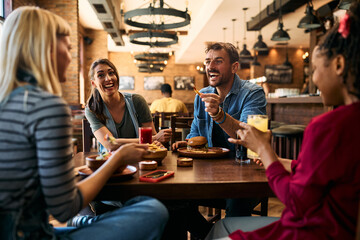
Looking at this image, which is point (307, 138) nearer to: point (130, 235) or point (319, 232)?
point (319, 232)

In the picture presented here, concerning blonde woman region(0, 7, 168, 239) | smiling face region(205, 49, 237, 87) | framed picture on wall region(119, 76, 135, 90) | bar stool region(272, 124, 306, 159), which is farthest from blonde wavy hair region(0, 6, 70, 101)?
framed picture on wall region(119, 76, 135, 90)

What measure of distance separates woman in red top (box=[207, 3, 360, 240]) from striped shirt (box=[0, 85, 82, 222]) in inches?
Result: 28.3

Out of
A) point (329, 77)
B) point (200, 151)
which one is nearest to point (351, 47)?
point (329, 77)

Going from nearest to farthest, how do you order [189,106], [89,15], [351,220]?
[351,220] < [89,15] < [189,106]


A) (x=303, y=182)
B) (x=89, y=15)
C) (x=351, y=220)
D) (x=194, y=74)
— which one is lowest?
(x=351, y=220)

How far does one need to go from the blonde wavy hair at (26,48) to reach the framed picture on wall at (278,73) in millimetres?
11539

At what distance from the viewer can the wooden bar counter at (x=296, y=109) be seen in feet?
14.4

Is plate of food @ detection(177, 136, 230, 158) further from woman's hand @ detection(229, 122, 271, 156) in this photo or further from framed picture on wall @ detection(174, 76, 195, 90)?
framed picture on wall @ detection(174, 76, 195, 90)

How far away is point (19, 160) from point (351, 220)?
1.01 m

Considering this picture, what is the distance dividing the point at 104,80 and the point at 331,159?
1.88 meters

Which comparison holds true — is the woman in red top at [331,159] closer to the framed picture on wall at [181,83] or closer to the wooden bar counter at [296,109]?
the wooden bar counter at [296,109]

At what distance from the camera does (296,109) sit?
5117 mm

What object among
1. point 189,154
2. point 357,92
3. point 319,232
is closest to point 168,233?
point 189,154

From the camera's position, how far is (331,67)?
94cm
